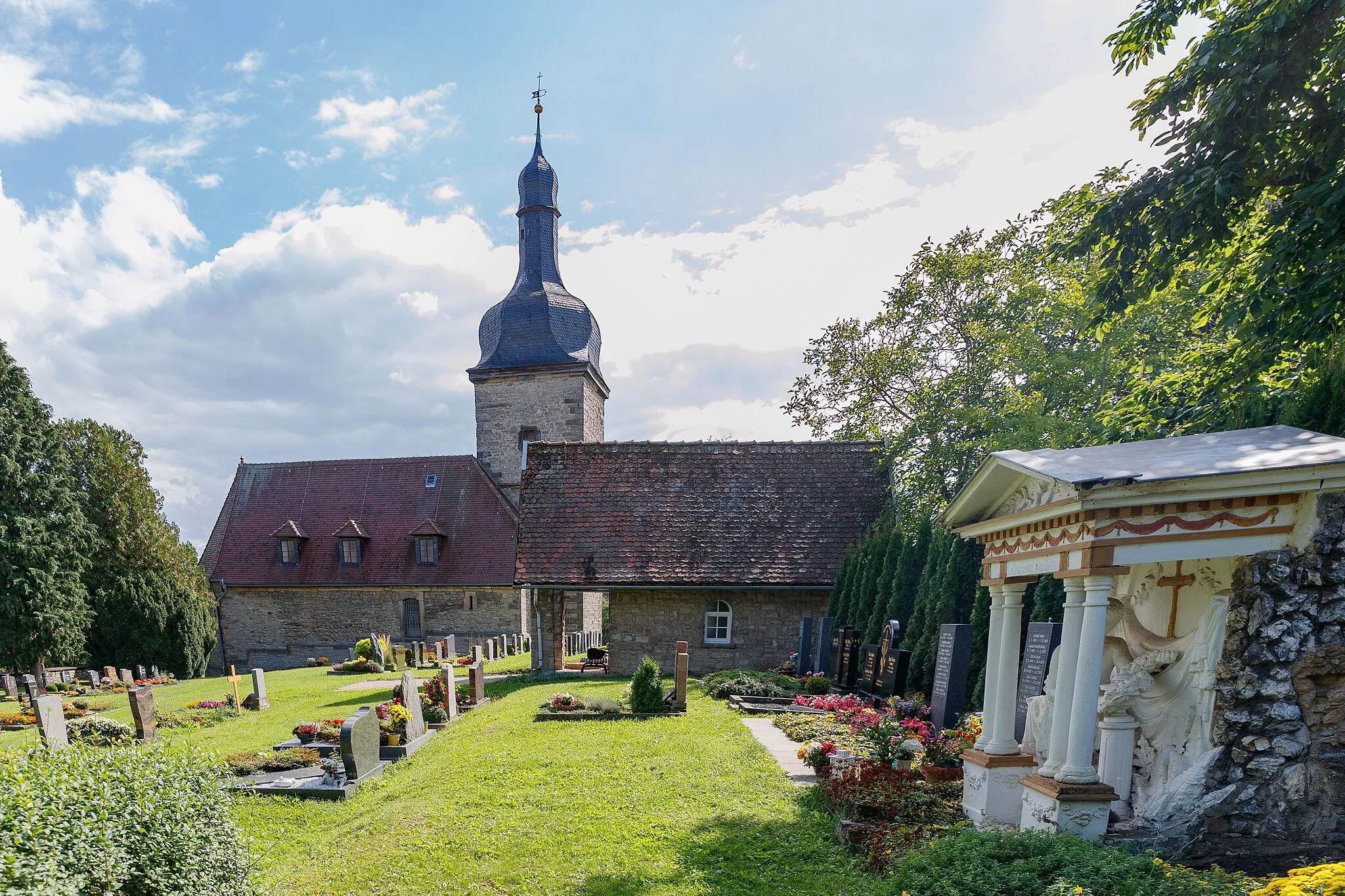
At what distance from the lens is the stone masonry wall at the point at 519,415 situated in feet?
97.6

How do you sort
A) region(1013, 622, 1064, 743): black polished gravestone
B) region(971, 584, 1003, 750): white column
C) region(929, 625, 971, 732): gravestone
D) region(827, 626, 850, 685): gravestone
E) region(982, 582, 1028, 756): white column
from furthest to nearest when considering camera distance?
region(827, 626, 850, 685): gravestone, region(929, 625, 971, 732): gravestone, region(1013, 622, 1064, 743): black polished gravestone, region(971, 584, 1003, 750): white column, region(982, 582, 1028, 756): white column

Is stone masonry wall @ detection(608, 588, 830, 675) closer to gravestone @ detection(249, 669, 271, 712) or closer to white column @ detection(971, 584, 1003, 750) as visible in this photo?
gravestone @ detection(249, 669, 271, 712)

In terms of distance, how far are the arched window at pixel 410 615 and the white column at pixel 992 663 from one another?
23.5m

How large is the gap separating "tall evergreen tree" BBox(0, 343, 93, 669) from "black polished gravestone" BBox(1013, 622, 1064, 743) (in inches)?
1047

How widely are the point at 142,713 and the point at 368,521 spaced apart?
1649cm

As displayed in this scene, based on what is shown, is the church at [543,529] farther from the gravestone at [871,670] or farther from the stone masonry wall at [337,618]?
the gravestone at [871,670]

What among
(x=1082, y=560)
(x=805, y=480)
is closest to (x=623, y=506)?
(x=805, y=480)

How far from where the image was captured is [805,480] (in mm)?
21062

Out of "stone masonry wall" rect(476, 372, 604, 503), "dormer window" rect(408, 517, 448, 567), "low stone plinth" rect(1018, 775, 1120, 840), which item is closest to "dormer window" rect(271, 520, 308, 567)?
"dormer window" rect(408, 517, 448, 567)

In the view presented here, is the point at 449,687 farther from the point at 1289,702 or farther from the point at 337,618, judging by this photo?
the point at 337,618

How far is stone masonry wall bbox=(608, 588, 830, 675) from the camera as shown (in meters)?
18.7

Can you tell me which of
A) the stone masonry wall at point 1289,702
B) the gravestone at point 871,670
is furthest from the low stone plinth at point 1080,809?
the gravestone at point 871,670

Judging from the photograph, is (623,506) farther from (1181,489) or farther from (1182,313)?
(1181,489)

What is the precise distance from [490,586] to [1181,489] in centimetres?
2398
